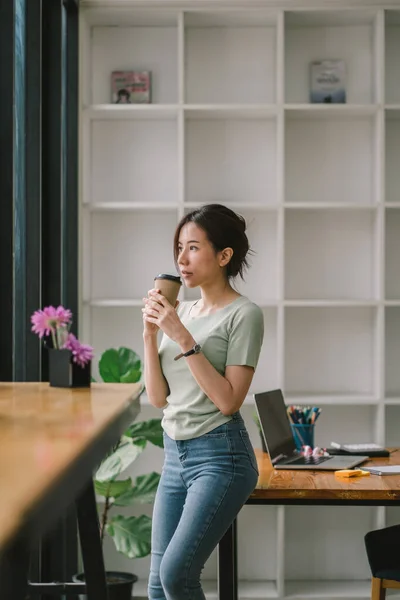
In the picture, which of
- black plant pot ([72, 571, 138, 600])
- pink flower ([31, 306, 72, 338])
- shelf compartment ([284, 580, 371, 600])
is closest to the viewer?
pink flower ([31, 306, 72, 338])

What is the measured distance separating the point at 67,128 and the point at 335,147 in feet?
4.25

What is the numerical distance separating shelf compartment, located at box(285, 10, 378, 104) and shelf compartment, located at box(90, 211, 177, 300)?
895 mm

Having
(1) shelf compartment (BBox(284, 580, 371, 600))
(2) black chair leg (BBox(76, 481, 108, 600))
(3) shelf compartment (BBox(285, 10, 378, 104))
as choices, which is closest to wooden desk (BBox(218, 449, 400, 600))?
(2) black chair leg (BBox(76, 481, 108, 600))

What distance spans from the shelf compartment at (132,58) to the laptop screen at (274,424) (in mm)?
1815

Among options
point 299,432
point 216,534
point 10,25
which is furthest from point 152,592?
point 10,25

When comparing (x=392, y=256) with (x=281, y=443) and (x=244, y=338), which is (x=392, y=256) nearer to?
(x=281, y=443)

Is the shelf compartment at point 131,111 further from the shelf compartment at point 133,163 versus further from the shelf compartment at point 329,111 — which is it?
the shelf compartment at point 329,111

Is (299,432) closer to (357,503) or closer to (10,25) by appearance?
(357,503)

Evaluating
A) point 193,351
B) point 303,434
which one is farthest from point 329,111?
point 193,351

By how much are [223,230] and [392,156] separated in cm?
212

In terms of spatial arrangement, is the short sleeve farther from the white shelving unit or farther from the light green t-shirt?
the white shelving unit

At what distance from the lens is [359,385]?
13.1 feet

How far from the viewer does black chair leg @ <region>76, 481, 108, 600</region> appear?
1480mm

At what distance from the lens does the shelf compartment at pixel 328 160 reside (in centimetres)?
401
